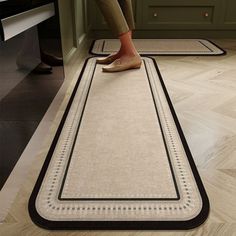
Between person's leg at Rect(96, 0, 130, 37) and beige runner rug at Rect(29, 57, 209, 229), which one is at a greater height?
person's leg at Rect(96, 0, 130, 37)

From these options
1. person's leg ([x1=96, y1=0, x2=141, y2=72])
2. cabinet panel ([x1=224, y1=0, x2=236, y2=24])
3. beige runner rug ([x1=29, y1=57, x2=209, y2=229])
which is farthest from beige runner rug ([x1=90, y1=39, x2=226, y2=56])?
beige runner rug ([x1=29, y1=57, x2=209, y2=229])

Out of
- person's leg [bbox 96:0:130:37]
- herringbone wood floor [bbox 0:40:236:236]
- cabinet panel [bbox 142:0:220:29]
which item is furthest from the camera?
cabinet panel [bbox 142:0:220:29]

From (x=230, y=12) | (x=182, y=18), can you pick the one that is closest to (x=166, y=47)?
(x=182, y=18)

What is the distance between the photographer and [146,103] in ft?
3.84

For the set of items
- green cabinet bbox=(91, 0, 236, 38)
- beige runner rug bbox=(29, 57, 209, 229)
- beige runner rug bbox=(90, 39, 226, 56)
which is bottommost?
beige runner rug bbox=(90, 39, 226, 56)

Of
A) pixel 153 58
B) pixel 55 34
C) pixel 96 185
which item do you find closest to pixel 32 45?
pixel 55 34

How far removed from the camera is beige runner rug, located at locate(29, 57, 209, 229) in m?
0.61

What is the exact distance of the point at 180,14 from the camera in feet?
8.27

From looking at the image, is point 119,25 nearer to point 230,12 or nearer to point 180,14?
point 180,14

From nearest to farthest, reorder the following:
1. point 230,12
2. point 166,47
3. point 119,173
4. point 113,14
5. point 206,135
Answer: point 119,173
point 206,135
point 113,14
point 166,47
point 230,12

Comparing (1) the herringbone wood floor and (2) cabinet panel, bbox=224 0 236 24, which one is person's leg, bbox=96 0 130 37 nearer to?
(1) the herringbone wood floor

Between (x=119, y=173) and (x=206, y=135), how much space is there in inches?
13.5

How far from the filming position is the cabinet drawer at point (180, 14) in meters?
2.49

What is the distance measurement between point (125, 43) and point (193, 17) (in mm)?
1194
